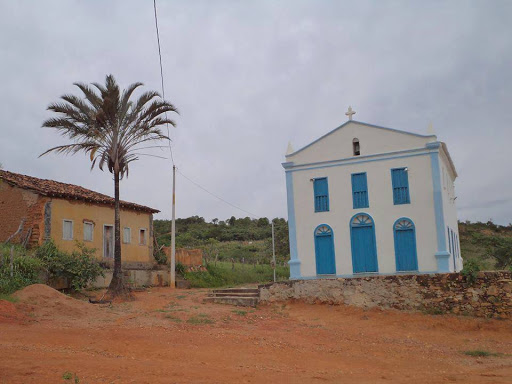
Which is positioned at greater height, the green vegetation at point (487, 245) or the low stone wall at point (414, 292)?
the green vegetation at point (487, 245)

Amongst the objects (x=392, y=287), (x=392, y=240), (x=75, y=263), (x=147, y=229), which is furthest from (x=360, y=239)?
(x=147, y=229)

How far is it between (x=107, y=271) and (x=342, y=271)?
11.3 m

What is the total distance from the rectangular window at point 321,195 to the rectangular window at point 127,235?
36.4 feet

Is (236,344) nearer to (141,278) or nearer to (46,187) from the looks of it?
(46,187)

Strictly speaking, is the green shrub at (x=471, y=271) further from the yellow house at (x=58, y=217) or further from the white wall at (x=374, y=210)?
the yellow house at (x=58, y=217)

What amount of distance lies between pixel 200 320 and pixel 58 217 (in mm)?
10061

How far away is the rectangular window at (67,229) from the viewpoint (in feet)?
69.1

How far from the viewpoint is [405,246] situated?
687 inches

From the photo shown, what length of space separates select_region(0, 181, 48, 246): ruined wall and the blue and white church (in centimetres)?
1051

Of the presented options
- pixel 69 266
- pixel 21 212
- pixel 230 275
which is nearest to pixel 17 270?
pixel 69 266

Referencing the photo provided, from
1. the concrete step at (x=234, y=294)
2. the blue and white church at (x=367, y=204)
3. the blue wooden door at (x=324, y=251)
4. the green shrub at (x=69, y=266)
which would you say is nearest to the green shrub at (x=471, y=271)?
the blue and white church at (x=367, y=204)

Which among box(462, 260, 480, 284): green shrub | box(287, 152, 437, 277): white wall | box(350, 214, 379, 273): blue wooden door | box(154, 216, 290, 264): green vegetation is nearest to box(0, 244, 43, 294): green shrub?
box(287, 152, 437, 277): white wall

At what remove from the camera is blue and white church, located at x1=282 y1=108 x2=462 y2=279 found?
56.8 ft

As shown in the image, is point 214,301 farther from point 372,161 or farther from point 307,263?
point 372,161
